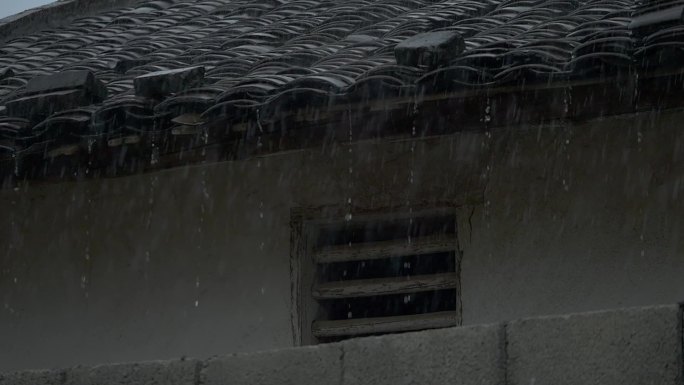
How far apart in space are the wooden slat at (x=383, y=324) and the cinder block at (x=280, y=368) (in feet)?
9.09

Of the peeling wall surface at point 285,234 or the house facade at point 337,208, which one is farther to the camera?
the peeling wall surface at point 285,234

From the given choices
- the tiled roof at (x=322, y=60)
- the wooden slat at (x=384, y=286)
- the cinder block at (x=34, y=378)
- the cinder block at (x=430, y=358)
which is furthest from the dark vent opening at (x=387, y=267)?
the cinder block at (x=430, y=358)

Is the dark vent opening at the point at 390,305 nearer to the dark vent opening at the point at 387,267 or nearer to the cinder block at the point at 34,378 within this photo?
the dark vent opening at the point at 387,267

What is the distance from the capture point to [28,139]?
5.72 metres

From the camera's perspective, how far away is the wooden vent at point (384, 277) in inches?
244

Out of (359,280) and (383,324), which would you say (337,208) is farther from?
(383,324)

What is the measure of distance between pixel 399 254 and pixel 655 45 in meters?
2.18

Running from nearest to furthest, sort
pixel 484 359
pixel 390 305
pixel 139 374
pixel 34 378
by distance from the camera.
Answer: pixel 484 359 → pixel 139 374 → pixel 34 378 → pixel 390 305

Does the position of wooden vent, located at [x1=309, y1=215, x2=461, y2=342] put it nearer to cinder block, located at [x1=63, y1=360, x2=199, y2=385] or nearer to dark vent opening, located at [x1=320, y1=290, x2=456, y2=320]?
dark vent opening, located at [x1=320, y1=290, x2=456, y2=320]

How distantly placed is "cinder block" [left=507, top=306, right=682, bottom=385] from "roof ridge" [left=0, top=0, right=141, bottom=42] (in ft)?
23.7

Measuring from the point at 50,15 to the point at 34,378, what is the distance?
660 centimetres

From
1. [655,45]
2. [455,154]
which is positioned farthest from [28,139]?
[655,45]

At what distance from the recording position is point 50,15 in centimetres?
987

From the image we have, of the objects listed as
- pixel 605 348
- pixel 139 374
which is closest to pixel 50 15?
pixel 139 374
